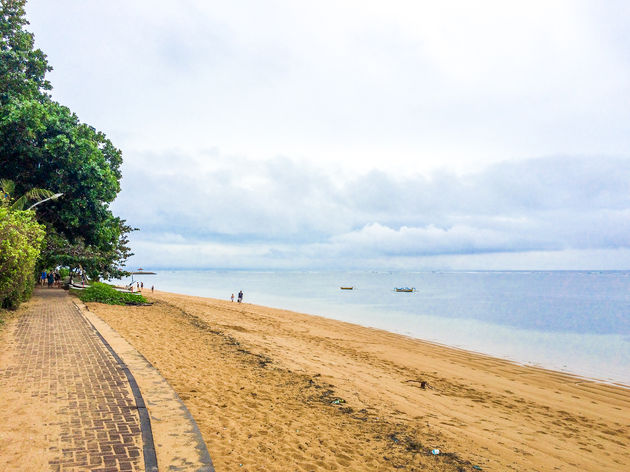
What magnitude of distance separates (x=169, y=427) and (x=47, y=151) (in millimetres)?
20244

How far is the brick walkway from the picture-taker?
15.1 feet

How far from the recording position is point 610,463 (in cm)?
724

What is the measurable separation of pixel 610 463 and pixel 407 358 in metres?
9.69

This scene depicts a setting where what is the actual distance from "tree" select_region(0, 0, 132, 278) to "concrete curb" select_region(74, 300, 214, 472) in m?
16.0

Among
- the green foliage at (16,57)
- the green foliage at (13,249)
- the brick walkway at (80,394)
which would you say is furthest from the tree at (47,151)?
the brick walkway at (80,394)

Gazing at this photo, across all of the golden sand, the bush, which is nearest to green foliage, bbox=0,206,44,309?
the golden sand

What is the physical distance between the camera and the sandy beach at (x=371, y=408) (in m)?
5.84

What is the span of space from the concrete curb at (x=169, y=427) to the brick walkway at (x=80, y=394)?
23 cm

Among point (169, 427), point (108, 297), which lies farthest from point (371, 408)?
point (108, 297)

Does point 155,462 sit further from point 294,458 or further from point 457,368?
point 457,368

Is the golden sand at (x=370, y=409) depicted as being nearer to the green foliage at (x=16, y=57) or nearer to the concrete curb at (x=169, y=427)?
the concrete curb at (x=169, y=427)

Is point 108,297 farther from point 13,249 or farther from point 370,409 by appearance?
point 370,409

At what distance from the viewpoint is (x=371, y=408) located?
26.9 feet

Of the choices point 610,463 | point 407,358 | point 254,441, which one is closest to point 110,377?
point 254,441
